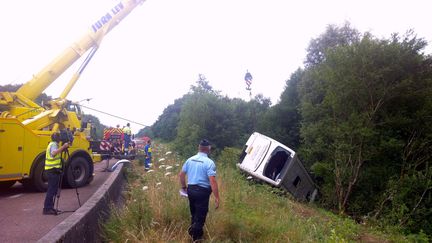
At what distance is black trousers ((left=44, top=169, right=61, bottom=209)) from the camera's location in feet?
22.9

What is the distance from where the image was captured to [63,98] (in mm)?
12461

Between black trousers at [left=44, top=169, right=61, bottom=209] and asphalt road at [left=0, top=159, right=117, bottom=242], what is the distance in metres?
0.23

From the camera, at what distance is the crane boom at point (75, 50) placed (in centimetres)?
1150

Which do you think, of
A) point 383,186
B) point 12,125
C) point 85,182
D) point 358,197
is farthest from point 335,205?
point 12,125

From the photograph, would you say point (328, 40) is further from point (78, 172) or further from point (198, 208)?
point (198, 208)

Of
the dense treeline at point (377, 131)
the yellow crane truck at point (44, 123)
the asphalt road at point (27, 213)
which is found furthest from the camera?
the dense treeline at point (377, 131)

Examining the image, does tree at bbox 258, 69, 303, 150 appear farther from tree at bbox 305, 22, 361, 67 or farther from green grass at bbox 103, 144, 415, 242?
green grass at bbox 103, 144, 415, 242

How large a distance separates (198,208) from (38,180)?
5372mm

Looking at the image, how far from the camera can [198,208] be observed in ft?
18.6

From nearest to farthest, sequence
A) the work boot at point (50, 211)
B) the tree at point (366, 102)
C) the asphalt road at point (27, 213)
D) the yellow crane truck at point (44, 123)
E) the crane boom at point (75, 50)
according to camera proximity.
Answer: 1. the asphalt road at point (27, 213)
2. the work boot at point (50, 211)
3. the yellow crane truck at point (44, 123)
4. the crane boom at point (75, 50)
5. the tree at point (366, 102)

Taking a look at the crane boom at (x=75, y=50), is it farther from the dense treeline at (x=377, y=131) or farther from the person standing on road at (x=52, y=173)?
the dense treeline at (x=377, y=131)

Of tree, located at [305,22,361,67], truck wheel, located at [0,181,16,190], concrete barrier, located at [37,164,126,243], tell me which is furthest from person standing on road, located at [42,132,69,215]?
tree, located at [305,22,361,67]

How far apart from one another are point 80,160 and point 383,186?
10.4 metres

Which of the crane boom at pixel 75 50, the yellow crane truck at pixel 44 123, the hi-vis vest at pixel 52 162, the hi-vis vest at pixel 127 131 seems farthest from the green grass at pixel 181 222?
the hi-vis vest at pixel 127 131
